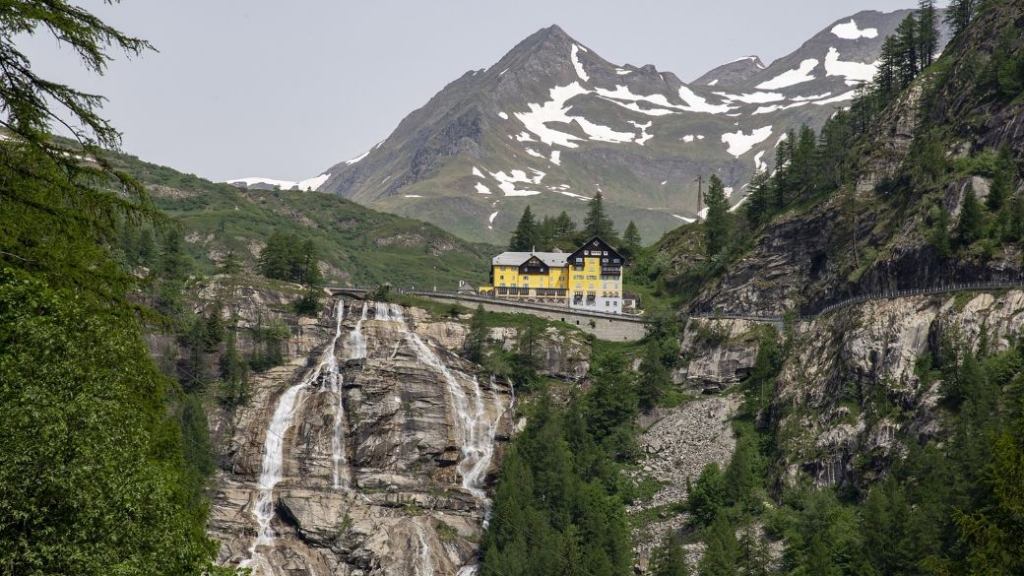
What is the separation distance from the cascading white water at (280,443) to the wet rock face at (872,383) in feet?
159

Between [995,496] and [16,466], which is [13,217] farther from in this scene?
[995,496]

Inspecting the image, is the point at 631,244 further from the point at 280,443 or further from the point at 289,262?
the point at 280,443

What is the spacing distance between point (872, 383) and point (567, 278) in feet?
191

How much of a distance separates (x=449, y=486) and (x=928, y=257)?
55204 millimetres

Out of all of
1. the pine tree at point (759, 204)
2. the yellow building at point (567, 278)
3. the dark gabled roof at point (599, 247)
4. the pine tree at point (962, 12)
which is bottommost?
the yellow building at point (567, 278)

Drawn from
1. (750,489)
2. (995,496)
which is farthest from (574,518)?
(995,496)

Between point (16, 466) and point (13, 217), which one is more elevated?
point (13, 217)

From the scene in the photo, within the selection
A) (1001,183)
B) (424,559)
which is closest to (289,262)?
(424,559)

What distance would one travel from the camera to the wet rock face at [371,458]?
104375 mm

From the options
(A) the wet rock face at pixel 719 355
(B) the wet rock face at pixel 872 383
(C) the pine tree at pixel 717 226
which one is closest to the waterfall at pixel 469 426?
(A) the wet rock face at pixel 719 355

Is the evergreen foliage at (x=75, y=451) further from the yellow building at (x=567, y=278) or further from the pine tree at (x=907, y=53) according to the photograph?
the pine tree at (x=907, y=53)

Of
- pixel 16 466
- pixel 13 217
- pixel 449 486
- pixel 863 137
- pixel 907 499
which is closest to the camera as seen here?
pixel 16 466

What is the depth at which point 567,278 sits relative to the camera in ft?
488

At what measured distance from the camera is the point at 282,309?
12719 centimetres
